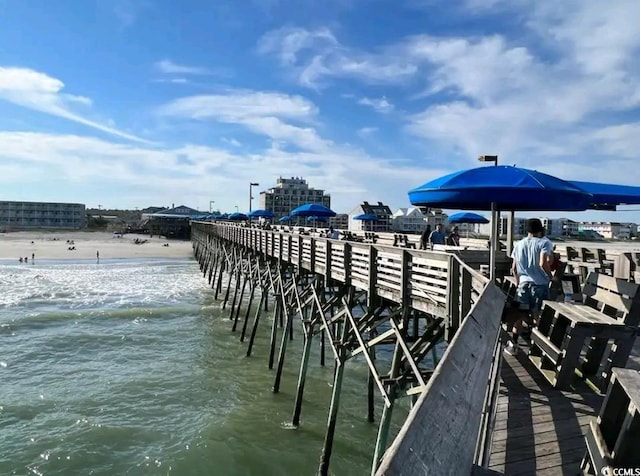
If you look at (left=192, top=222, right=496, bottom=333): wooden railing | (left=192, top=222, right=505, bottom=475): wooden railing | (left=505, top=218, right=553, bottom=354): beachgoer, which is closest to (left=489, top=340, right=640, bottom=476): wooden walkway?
(left=192, top=222, right=505, bottom=475): wooden railing

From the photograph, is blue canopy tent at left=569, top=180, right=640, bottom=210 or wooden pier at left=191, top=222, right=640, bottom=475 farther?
blue canopy tent at left=569, top=180, right=640, bottom=210

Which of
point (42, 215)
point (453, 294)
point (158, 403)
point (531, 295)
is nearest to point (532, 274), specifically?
point (531, 295)

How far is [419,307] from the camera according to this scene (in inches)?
292

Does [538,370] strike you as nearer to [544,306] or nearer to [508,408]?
[544,306]

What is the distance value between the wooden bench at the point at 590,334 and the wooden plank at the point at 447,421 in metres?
2.97

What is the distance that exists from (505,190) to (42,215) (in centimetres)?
14768

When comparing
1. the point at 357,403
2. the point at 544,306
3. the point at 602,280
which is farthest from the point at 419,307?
the point at 357,403

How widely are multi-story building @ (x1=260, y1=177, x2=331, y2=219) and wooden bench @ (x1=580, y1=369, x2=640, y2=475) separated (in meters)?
118

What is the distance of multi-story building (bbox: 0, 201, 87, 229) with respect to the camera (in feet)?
418

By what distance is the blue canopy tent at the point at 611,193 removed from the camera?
1027cm

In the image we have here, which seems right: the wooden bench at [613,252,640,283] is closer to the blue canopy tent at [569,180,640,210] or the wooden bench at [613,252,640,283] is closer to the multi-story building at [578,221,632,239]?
the blue canopy tent at [569,180,640,210]

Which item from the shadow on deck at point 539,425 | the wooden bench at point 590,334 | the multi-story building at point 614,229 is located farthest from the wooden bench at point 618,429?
the multi-story building at point 614,229

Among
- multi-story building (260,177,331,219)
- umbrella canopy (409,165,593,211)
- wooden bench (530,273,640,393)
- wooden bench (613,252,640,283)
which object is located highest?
multi-story building (260,177,331,219)

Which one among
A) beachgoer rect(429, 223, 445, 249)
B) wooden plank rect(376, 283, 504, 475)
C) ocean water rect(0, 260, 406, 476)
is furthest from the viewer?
beachgoer rect(429, 223, 445, 249)
